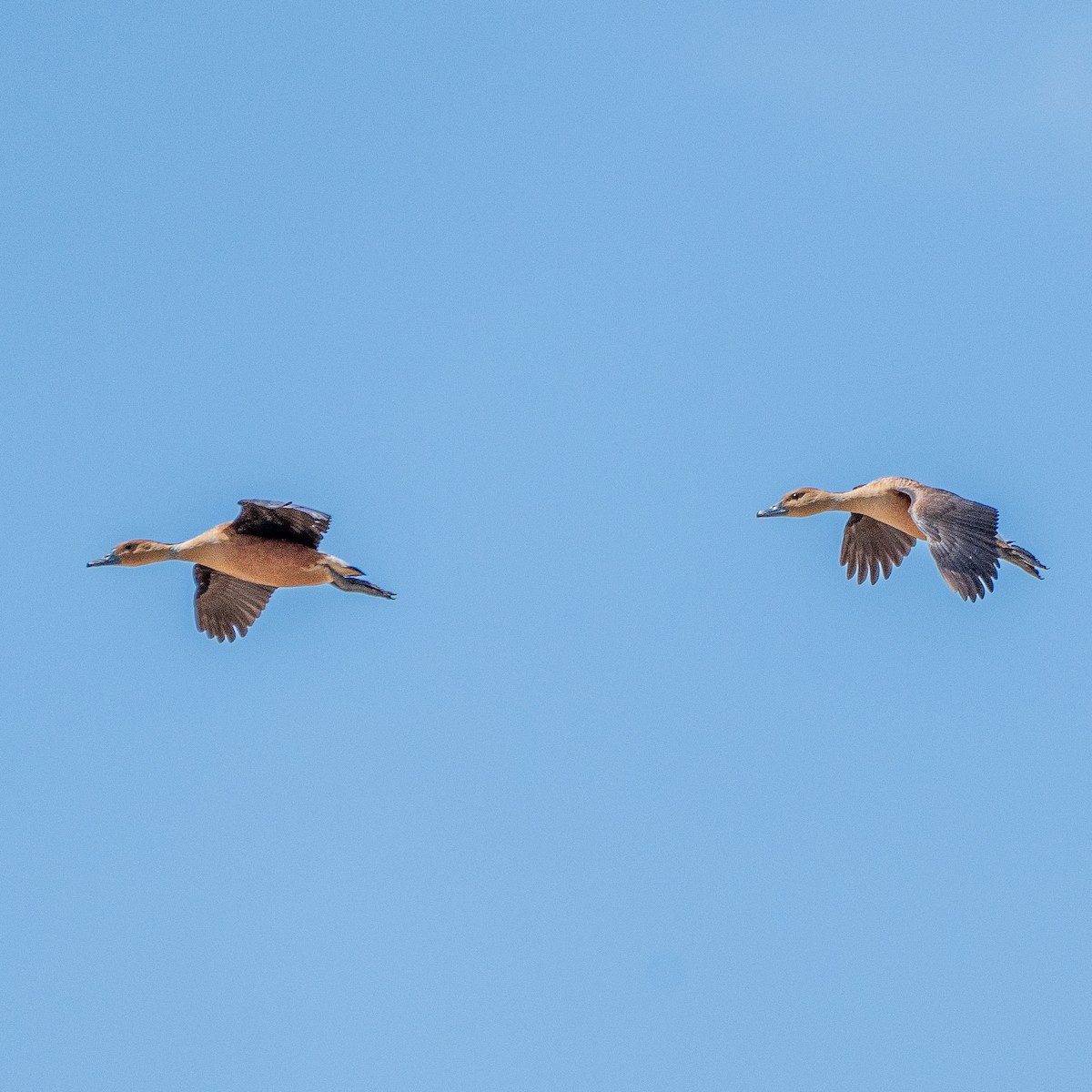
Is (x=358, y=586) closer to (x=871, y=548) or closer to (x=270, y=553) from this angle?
(x=270, y=553)

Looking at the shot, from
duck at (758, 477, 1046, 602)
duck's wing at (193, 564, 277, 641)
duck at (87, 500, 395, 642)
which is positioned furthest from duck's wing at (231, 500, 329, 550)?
duck at (758, 477, 1046, 602)

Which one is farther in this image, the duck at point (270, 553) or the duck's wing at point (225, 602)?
the duck's wing at point (225, 602)

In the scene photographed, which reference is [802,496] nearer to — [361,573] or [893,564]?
[893,564]

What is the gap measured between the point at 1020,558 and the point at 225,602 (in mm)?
9991

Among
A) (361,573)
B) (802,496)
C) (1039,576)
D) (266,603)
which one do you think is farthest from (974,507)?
(266,603)

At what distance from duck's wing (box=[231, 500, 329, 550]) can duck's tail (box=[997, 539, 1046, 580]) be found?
8010mm

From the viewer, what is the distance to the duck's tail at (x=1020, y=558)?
77.9 feet

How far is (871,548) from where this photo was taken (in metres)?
26.5

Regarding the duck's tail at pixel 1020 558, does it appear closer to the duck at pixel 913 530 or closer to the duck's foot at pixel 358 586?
the duck at pixel 913 530

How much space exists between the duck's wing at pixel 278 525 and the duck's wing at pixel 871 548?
7.26m

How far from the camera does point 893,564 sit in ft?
87.1

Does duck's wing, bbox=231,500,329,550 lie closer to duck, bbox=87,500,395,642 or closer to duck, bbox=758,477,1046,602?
duck, bbox=87,500,395,642

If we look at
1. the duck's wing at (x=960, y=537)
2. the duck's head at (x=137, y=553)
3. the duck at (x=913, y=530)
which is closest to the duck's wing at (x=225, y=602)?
the duck's head at (x=137, y=553)

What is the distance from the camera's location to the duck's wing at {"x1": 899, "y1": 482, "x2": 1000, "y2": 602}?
21.1 metres
